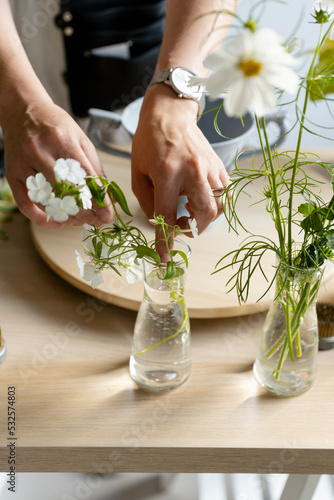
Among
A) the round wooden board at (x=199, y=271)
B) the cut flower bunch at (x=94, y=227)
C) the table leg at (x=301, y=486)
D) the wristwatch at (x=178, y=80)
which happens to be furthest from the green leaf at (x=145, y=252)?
the table leg at (x=301, y=486)

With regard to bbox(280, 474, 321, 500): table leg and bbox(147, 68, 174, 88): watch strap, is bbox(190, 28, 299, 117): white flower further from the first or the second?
bbox(280, 474, 321, 500): table leg

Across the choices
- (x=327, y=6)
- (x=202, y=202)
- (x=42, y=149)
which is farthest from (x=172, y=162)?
(x=327, y=6)

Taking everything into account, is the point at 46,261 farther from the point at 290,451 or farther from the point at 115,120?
the point at 290,451

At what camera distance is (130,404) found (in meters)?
0.60

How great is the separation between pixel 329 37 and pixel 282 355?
12.3 inches

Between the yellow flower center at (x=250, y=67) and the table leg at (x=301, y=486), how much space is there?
0.58 meters

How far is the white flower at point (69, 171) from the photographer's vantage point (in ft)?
1.34

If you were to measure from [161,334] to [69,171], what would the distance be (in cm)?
23

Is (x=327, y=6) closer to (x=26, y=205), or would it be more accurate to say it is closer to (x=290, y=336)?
(x=290, y=336)

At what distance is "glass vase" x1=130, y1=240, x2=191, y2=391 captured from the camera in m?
0.53

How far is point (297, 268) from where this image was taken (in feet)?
1.61

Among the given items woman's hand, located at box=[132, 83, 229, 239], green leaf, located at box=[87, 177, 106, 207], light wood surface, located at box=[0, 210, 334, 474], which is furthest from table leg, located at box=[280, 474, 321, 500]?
green leaf, located at box=[87, 177, 106, 207]

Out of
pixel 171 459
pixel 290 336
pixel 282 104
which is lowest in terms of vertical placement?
pixel 171 459

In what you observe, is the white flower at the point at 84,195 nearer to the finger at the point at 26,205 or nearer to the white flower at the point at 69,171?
the white flower at the point at 69,171
